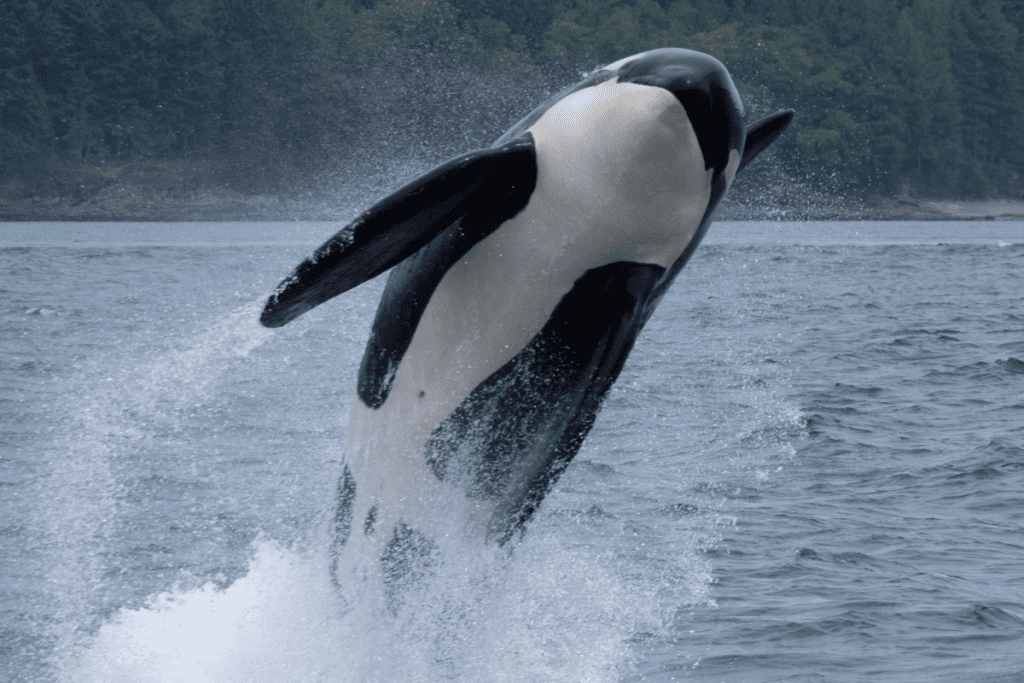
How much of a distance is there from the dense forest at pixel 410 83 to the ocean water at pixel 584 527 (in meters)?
41.1

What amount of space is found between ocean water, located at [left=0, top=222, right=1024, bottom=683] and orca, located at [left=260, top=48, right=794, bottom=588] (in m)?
0.43

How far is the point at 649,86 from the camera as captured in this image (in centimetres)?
A: 429

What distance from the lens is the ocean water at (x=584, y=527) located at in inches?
231

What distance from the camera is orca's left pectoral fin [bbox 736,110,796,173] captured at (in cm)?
489

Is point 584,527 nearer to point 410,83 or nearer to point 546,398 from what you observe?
point 546,398

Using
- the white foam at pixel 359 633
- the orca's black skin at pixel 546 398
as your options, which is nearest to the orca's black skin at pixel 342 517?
the white foam at pixel 359 633

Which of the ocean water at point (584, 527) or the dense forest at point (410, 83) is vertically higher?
the ocean water at point (584, 527)

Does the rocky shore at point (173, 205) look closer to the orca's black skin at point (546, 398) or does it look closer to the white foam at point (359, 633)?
the white foam at point (359, 633)

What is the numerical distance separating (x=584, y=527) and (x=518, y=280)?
179 inches

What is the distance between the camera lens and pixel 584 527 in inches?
343

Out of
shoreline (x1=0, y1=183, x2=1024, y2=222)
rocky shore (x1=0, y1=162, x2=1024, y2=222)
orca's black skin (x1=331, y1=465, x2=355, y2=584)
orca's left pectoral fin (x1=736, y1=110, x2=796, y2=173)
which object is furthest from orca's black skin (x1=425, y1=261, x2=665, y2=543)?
shoreline (x1=0, y1=183, x2=1024, y2=222)

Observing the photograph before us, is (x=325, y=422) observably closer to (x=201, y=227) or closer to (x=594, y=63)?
(x=201, y=227)

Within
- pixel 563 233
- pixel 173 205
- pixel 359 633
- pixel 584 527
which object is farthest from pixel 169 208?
pixel 563 233

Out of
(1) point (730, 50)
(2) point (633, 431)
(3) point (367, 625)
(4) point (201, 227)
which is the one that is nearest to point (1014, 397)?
(2) point (633, 431)
